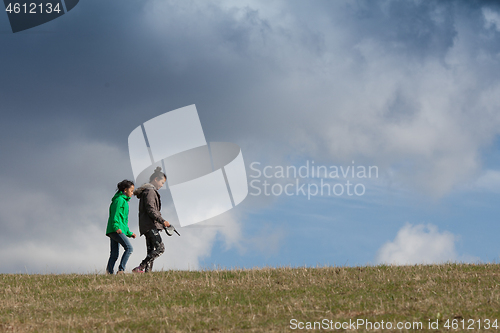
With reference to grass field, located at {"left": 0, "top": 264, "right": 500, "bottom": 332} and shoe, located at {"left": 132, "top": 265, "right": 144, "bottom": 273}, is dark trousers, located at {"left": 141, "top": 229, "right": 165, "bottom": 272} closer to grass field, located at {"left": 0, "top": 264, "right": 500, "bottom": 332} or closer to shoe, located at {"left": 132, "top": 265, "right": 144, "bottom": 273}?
shoe, located at {"left": 132, "top": 265, "right": 144, "bottom": 273}

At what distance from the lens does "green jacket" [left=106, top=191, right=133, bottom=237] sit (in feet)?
48.3

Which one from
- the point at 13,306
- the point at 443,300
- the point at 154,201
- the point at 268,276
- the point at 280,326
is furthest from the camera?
the point at 154,201

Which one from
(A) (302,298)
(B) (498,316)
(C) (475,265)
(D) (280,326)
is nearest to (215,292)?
(A) (302,298)

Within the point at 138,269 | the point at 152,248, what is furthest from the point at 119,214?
the point at 138,269

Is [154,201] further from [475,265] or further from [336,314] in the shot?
[475,265]

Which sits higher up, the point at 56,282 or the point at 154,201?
the point at 154,201

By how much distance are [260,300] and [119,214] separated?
5941mm

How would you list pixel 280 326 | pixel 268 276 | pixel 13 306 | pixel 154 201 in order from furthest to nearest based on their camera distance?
pixel 154 201 → pixel 268 276 → pixel 13 306 → pixel 280 326

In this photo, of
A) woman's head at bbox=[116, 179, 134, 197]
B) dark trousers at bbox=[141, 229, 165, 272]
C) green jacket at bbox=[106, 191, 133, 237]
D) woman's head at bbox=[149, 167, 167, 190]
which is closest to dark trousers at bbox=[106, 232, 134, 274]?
green jacket at bbox=[106, 191, 133, 237]

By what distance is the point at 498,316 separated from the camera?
357 inches

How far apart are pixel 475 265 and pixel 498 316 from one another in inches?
263

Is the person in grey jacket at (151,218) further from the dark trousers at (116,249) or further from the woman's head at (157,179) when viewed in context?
the dark trousers at (116,249)

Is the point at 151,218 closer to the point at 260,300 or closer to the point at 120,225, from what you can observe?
the point at 120,225

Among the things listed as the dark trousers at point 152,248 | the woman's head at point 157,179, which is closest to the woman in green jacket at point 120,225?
the dark trousers at point 152,248
